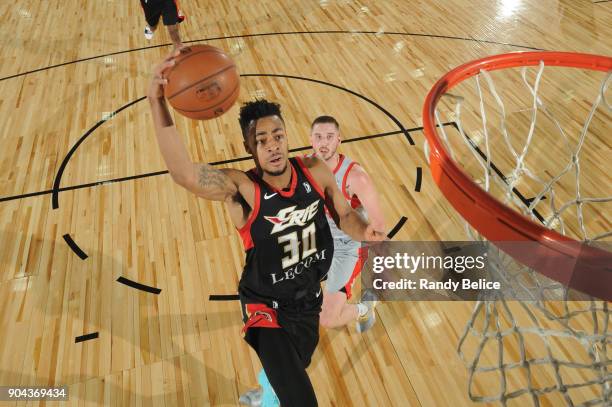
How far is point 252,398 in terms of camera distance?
2760 millimetres

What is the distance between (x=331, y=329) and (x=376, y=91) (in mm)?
3383

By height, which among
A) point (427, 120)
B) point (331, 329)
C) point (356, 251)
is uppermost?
point (427, 120)

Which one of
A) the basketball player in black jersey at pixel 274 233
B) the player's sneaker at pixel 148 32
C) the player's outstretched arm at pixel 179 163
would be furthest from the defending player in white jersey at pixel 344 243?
the player's sneaker at pixel 148 32

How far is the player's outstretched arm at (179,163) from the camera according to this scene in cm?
199

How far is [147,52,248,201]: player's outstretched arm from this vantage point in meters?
1.99

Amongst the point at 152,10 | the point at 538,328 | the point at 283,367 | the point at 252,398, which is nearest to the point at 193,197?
the point at 252,398

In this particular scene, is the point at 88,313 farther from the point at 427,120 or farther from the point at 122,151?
the point at 427,120

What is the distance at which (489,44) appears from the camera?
259 inches

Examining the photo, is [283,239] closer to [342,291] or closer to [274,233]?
[274,233]

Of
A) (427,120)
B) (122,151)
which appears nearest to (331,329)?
(427,120)

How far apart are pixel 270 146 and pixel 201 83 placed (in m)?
0.70

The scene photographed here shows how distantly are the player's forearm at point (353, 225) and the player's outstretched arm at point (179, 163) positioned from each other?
64 centimetres

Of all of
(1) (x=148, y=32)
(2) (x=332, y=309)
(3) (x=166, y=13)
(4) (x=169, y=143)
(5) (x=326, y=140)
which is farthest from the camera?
(1) (x=148, y=32)

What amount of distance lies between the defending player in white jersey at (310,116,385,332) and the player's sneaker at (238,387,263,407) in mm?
619
